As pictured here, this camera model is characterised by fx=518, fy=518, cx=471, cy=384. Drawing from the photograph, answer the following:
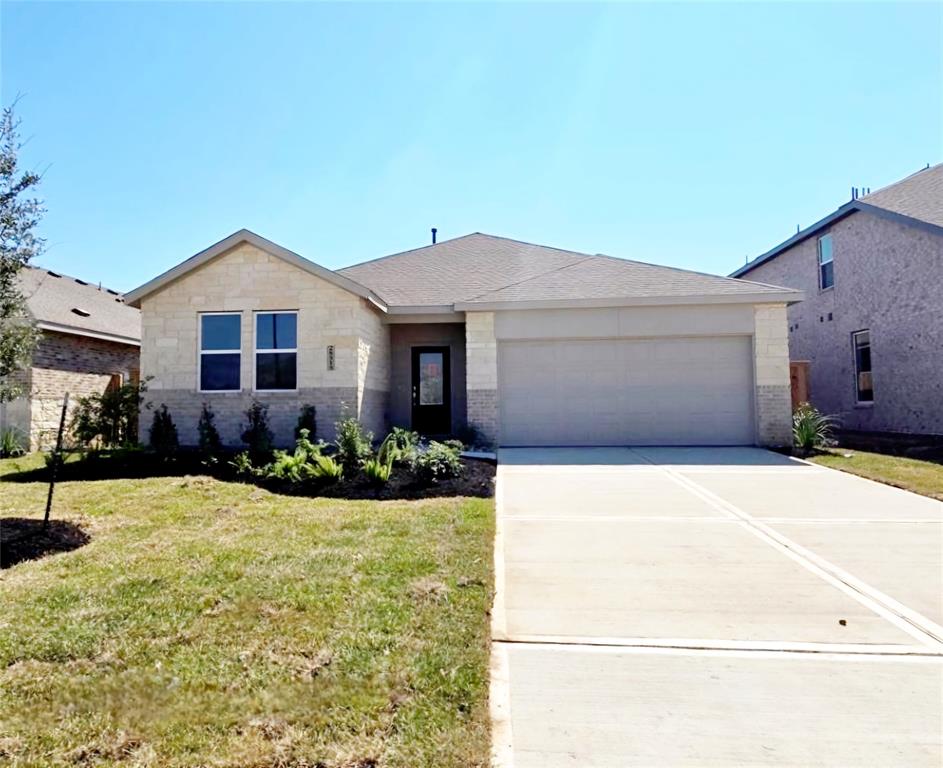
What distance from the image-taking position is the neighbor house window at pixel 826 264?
16969 millimetres

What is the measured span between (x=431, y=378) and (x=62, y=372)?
9.75 m

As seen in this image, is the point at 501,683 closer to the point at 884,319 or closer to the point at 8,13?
the point at 8,13

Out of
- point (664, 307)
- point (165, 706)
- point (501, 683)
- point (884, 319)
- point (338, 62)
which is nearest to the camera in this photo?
point (165, 706)

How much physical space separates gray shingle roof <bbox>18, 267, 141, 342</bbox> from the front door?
24.8 ft

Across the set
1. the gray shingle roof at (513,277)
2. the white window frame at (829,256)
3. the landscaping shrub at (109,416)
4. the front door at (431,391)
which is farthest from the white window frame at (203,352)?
the white window frame at (829,256)

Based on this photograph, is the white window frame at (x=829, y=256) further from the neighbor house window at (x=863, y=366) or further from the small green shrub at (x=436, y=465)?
the small green shrub at (x=436, y=465)

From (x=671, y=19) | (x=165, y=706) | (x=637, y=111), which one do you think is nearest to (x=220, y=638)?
(x=165, y=706)

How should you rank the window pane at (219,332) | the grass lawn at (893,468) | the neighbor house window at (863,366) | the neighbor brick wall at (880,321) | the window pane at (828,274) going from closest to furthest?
the grass lawn at (893,468)
the window pane at (219,332)
the neighbor brick wall at (880,321)
the neighbor house window at (863,366)
the window pane at (828,274)

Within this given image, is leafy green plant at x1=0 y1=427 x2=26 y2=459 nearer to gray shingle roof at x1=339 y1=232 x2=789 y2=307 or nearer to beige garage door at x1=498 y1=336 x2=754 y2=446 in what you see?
gray shingle roof at x1=339 y1=232 x2=789 y2=307

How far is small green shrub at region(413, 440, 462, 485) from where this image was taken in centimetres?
788

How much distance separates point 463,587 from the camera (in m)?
3.92

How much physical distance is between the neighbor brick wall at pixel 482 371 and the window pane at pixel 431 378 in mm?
1848

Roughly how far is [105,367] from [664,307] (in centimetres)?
1556

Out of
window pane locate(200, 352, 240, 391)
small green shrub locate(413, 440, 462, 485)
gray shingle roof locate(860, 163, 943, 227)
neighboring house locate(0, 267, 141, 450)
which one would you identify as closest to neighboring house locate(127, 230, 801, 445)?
window pane locate(200, 352, 240, 391)
